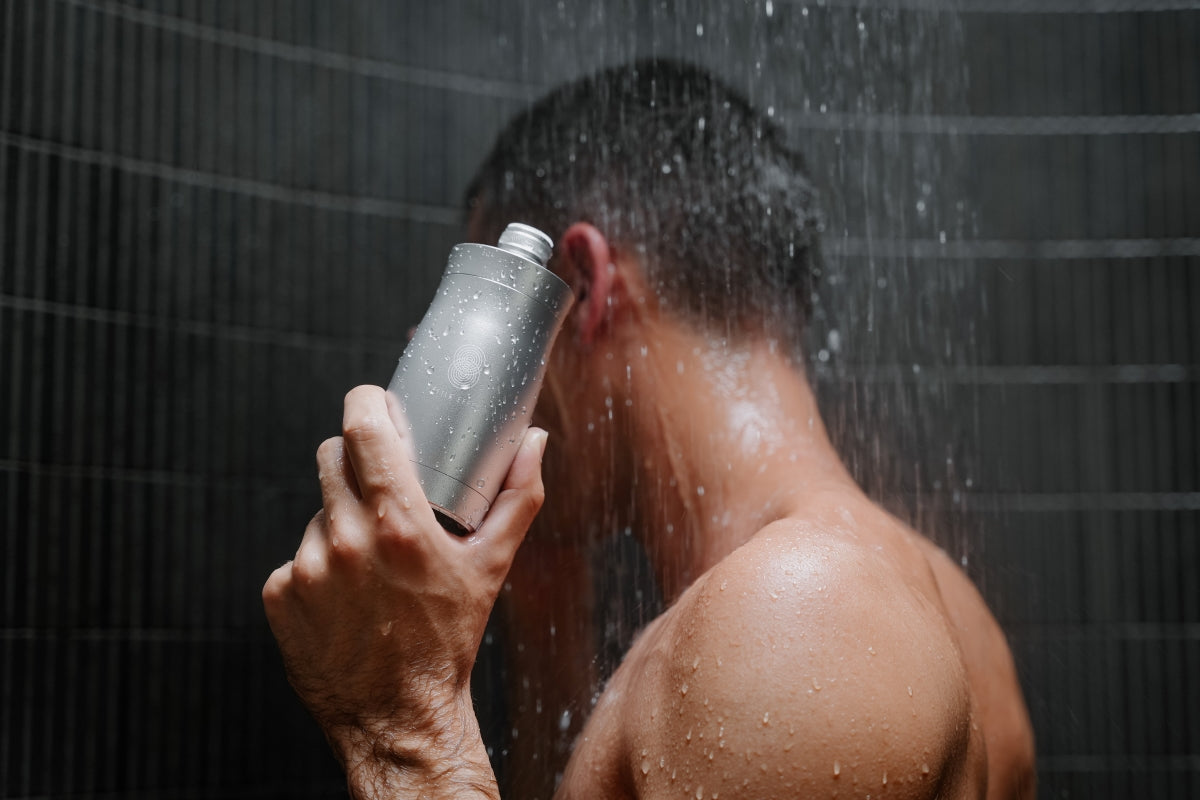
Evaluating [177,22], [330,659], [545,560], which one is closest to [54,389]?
[177,22]

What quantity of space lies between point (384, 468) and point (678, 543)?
0.40m

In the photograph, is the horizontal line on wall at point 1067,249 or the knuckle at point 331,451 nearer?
the knuckle at point 331,451

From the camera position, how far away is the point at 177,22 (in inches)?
58.6

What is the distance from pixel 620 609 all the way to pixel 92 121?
3.14 ft

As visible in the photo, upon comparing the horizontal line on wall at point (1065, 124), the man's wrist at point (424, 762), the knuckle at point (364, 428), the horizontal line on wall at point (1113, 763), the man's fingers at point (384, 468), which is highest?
the horizontal line on wall at point (1065, 124)

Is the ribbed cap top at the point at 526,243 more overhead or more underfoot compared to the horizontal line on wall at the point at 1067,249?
more underfoot

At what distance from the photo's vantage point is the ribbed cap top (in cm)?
60

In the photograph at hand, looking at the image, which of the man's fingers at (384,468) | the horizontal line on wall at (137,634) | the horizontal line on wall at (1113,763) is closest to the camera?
the man's fingers at (384,468)

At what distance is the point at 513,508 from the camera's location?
623 mm

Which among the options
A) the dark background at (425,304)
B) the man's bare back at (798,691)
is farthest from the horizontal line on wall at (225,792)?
the man's bare back at (798,691)

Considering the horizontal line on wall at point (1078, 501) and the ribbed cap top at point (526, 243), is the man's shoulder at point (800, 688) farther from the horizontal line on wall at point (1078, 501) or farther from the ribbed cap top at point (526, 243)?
the horizontal line on wall at point (1078, 501)

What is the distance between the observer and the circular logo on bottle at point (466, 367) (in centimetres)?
58

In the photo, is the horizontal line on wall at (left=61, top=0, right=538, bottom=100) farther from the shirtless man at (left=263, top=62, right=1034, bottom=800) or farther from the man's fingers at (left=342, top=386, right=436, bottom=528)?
the man's fingers at (left=342, top=386, right=436, bottom=528)

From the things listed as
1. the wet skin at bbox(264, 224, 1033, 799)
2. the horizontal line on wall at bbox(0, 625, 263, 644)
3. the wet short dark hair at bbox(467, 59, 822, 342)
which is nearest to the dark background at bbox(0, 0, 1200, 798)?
the horizontal line on wall at bbox(0, 625, 263, 644)
